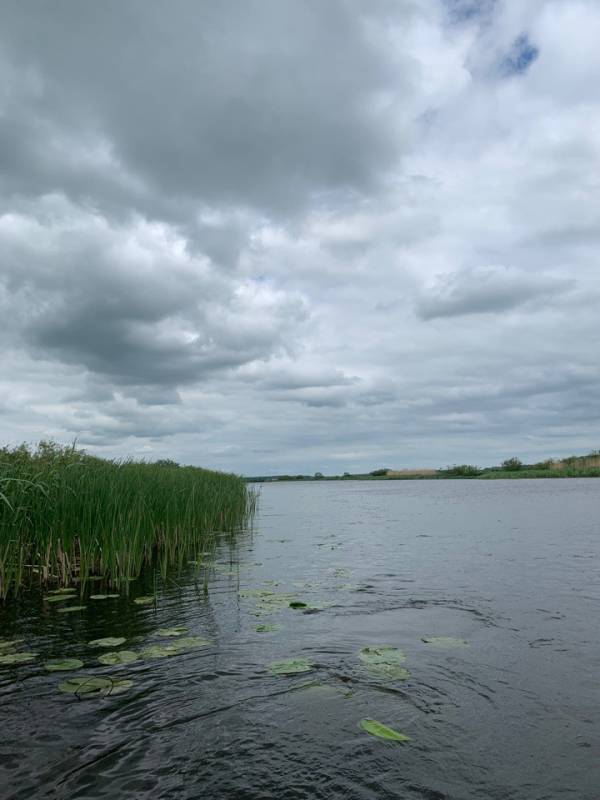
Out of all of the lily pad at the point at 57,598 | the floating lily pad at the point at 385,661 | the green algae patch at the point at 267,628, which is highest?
the lily pad at the point at 57,598

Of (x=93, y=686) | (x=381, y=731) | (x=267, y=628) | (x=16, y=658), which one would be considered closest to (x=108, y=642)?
(x=16, y=658)

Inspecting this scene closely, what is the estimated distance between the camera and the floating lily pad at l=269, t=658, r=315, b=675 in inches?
205

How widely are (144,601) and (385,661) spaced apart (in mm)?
4276

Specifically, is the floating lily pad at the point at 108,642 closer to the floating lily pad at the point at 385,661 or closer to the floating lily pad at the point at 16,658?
the floating lily pad at the point at 16,658

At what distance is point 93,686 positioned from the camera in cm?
488

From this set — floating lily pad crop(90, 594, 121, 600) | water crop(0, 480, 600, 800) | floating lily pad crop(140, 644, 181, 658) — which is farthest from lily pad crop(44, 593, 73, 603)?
floating lily pad crop(140, 644, 181, 658)

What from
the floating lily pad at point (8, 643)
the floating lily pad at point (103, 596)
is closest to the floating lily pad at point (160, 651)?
the floating lily pad at point (8, 643)

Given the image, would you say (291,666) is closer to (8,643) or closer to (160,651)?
(160,651)

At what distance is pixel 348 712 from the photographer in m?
4.28

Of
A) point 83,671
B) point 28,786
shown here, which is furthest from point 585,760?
point 83,671

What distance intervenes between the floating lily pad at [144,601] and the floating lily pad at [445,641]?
422cm

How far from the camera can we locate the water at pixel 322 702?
338 cm

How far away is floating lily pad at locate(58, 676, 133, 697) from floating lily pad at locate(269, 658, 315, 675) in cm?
139

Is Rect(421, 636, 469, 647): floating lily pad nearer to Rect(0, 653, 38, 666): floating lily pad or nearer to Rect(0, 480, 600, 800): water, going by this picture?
Rect(0, 480, 600, 800): water
